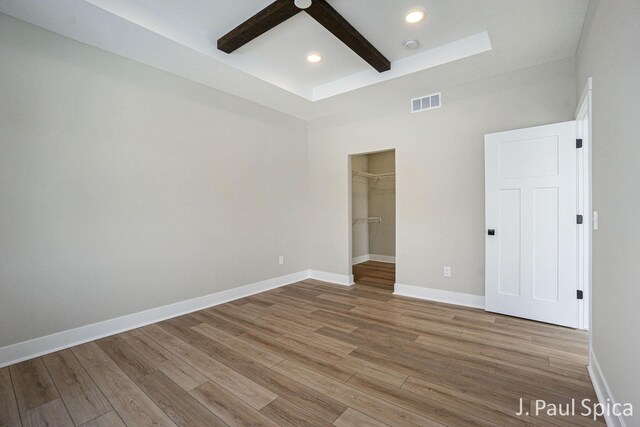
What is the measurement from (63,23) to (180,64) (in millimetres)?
940

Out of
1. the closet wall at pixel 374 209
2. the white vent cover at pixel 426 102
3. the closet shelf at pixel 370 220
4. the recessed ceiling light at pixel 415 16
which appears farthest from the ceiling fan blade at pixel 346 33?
the closet shelf at pixel 370 220

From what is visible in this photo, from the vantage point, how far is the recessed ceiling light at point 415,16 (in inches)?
103

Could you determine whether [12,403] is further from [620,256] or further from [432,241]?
[432,241]

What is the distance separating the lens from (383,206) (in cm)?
684

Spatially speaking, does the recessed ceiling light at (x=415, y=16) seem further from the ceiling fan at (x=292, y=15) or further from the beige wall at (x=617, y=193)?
the beige wall at (x=617, y=193)

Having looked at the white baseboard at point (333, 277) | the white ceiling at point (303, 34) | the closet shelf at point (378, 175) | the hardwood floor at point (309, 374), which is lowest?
the hardwood floor at point (309, 374)

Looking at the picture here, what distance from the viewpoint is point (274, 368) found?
2.23 metres

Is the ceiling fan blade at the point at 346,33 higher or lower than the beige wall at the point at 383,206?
higher

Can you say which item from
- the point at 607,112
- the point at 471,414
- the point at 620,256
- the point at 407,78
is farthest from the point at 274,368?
the point at 407,78

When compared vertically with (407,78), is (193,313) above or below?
below

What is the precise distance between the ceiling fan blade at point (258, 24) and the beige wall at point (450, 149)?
1.96 m

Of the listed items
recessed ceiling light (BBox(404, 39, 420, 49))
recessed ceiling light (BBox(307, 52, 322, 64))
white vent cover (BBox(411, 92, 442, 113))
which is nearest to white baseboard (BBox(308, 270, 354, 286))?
white vent cover (BBox(411, 92, 442, 113))

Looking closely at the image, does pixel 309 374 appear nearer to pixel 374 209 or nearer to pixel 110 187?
pixel 110 187

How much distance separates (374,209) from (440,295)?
135 inches
